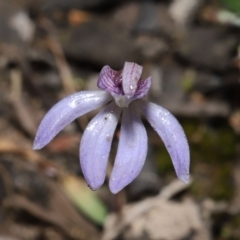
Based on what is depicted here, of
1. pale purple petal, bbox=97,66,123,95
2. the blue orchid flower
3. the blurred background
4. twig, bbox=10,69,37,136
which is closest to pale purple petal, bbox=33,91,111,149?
the blue orchid flower

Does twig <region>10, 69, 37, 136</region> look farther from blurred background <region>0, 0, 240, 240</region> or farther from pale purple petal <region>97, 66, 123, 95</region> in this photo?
pale purple petal <region>97, 66, 123, 95</region>

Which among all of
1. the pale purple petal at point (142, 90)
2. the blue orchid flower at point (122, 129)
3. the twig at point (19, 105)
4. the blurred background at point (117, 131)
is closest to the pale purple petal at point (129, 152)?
the blue orchid flower at point (122, 129)

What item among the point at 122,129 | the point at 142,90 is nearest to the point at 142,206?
the point at 122,129

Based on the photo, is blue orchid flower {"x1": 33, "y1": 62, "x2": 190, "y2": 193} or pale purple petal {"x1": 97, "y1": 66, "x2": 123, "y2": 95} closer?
blue orchid flower {"x1": 33, "y1": 62, "x2": 190, "y2": 193}

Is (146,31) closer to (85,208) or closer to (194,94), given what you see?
(194,94)

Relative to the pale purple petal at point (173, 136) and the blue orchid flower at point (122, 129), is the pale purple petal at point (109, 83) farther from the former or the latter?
the pale purple petal at point (173, 136)

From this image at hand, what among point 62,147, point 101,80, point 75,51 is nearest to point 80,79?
point 75,51

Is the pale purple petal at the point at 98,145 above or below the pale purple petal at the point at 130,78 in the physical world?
below
